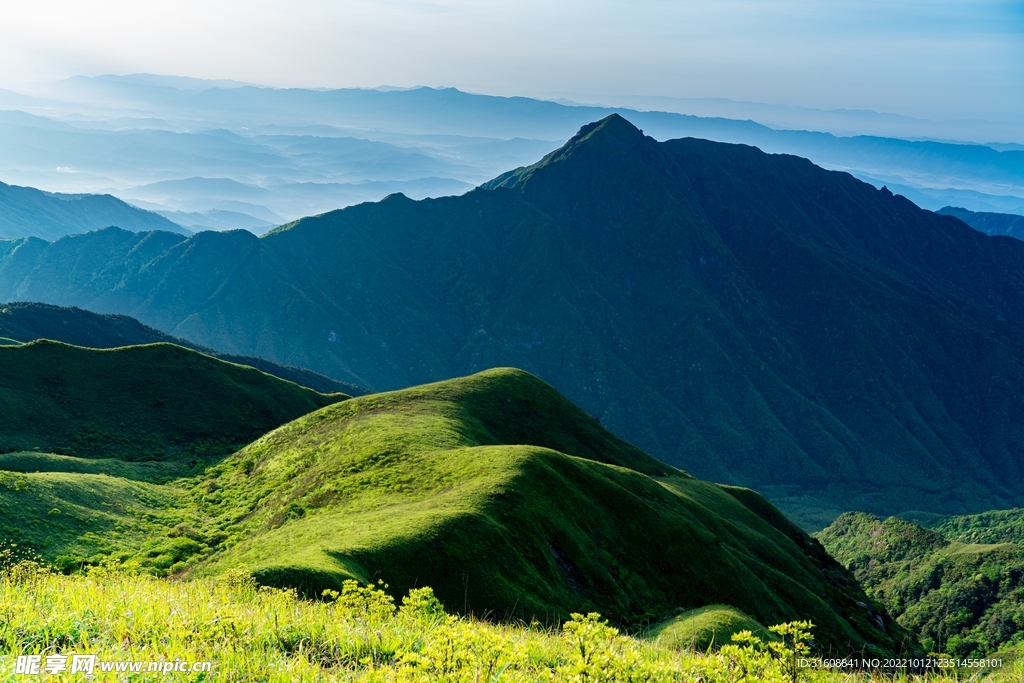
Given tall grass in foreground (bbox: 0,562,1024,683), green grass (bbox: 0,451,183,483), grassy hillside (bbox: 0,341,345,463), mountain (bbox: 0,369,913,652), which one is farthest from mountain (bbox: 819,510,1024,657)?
tall grass in foreground (bbox: 0,562,1024,683)

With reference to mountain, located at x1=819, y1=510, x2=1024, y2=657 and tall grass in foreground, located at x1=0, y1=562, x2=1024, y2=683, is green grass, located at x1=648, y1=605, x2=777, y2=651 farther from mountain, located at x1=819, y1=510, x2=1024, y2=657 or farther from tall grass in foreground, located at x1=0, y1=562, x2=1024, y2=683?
mountain, located at x1=819, y1=510, x2=1024, y2=657

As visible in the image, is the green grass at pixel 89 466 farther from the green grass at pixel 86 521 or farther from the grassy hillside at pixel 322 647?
the grassy hillside at pixel 322 647

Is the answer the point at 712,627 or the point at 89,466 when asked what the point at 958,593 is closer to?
the point at 712,627

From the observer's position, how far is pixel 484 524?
4631 cm

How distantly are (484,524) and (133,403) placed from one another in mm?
79229

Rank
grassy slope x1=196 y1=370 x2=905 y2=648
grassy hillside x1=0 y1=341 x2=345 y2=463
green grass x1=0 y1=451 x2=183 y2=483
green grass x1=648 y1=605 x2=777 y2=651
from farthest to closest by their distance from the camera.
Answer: grassy hillside x1=0 y1=341 x2=345 y2=463
green grass x1=0 y1=451 x2=183 y2=483
grassy slope x1=196 y1=370 x2=905 y2=648
green grass x1=648 y1=605 x2=777 y2=651

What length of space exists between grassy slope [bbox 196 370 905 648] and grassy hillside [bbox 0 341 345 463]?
19630 mm

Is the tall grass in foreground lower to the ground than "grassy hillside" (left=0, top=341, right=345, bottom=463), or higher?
higher

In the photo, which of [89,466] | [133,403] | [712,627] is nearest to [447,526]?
[712,627]

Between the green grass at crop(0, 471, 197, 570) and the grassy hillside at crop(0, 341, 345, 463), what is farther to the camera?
the grassy hillside at crop(0, 341, 345, 463)

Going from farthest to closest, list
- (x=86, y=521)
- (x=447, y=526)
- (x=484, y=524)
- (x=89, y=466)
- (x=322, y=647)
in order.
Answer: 1. (x=89, y=466)
2. (x=86, y=521)
3. (x=484, y=524)
4. (x=447, y=526)
5. (x=322, y=647)

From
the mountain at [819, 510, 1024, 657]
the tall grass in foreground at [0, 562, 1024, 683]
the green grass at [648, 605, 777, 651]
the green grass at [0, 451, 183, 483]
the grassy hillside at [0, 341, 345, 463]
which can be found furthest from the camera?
the mountain at [819, 510, 1024, 657]

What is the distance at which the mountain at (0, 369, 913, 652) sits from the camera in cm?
4194

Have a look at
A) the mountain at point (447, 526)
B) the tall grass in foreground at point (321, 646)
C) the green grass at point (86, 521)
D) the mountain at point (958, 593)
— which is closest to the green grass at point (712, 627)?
the mountain at point (447, 526)
